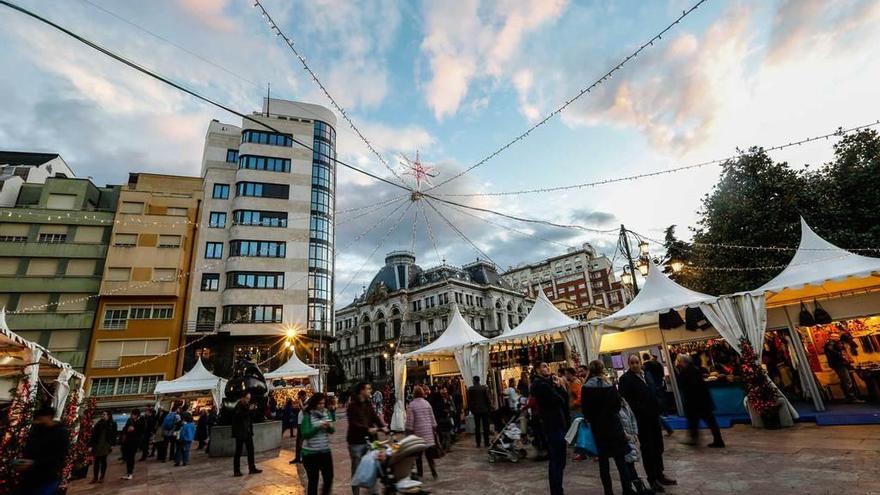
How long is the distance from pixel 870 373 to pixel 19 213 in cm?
4918

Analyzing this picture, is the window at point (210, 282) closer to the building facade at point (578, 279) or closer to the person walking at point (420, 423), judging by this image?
the person walking at point (420, 423)

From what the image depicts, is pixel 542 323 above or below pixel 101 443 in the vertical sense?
above

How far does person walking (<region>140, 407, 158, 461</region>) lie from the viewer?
46.0 ft

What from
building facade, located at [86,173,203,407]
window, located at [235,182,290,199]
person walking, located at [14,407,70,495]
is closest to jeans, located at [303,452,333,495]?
person walking, located at [14,407,70,495]

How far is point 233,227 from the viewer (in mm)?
35500

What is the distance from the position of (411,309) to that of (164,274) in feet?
104

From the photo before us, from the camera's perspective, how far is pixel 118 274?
30.5 m

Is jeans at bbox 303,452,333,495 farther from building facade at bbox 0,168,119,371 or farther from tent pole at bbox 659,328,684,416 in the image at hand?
→ building facade at bbox 0,168,119,371

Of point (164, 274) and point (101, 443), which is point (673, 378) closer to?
point (101, 443)

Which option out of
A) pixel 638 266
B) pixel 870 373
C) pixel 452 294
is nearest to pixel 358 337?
pixel 452 294

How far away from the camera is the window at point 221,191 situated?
122 ft

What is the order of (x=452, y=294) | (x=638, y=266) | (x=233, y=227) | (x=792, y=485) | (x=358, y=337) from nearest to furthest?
(x=792, y=485)
(x=638, y=266)
(x=233, y=227)
(x=452, y=294)
(x=358, y=337)

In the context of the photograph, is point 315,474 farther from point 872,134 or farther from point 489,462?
point 872,134

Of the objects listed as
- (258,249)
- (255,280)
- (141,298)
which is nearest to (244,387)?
(255,280)
